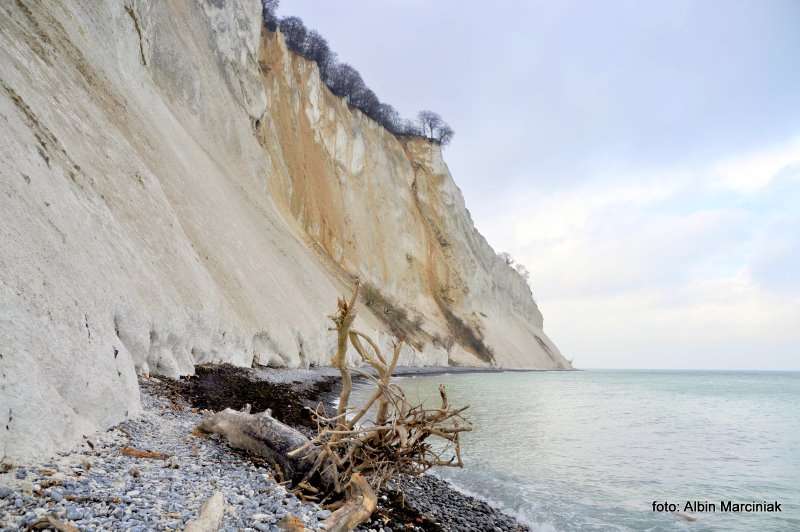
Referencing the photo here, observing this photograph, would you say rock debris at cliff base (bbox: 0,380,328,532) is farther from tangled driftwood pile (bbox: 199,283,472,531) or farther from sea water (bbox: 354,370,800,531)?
sea water (bbox: 354,370,800,531)

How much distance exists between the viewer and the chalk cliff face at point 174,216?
5051mm

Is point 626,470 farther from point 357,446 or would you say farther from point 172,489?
point 172,489

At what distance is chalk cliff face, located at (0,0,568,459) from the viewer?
5.05 m

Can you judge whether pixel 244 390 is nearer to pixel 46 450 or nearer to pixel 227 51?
pixel 46 450

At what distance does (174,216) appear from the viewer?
46.4 feet

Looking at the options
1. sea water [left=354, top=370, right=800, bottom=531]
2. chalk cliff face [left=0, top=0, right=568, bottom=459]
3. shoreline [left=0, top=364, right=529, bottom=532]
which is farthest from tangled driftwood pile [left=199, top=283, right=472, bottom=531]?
sea water [left=354, top=370, right=800, bottom=531]

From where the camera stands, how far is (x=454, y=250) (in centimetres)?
5400

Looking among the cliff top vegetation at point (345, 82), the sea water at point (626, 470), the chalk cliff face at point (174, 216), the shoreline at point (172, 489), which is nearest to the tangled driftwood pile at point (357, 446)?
the shoreline at point (172, 489)

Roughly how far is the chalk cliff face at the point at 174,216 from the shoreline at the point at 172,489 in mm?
377

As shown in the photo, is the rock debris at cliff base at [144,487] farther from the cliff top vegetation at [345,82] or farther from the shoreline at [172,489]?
the cliff top vegetation at [345,82]

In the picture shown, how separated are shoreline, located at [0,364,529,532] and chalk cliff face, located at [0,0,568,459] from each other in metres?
0.38

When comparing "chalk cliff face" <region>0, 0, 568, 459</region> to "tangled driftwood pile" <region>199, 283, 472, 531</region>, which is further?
"chalk cliff face" <region>0, 0, 568, 459</region>

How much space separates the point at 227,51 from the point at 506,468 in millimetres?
30849

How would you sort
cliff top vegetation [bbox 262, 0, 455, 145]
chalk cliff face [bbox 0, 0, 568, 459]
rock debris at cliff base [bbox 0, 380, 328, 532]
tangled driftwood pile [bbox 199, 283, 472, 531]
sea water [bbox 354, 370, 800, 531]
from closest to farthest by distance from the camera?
rock debris at cliff base [bbox 0, 380, 328, 532] < tangled driftwood pile [bbox 199, 283, 472, 531] < chalk cliff face [bbox 0, 0, 568, 459] < sea water [bbox 354, 370, 800, 531] < cliff top vegetation [bbox 262, 0, 455, 145]
